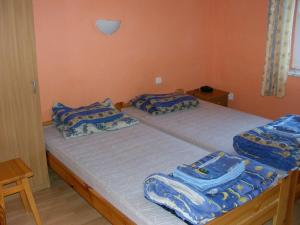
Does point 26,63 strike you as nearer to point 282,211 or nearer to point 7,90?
point 7,90

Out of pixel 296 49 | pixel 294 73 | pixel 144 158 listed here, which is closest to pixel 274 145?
pixel 144 158

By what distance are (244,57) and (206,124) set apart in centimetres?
147

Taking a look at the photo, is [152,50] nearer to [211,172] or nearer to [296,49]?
[296,49]

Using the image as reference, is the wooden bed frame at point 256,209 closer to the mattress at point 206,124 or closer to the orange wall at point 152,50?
the mattress at point 206,124

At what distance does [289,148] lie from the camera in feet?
8.96

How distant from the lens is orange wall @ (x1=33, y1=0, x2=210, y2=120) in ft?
11.6

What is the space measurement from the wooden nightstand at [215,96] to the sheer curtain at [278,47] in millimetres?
540

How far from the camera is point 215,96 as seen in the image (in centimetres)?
466

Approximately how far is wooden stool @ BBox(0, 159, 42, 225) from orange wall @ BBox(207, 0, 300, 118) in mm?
3130

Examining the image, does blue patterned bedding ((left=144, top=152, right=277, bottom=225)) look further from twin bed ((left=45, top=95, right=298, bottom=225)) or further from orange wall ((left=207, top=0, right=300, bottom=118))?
orange wall ((left=207, top=0, right=300, bottom=118))

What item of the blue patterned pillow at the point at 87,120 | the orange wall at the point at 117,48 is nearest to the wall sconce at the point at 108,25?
the orange wall at the point at 117,48

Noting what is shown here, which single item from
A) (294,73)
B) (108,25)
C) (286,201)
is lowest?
(286,201)

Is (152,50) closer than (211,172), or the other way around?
(211,172)

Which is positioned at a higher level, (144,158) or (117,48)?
(117,48)
